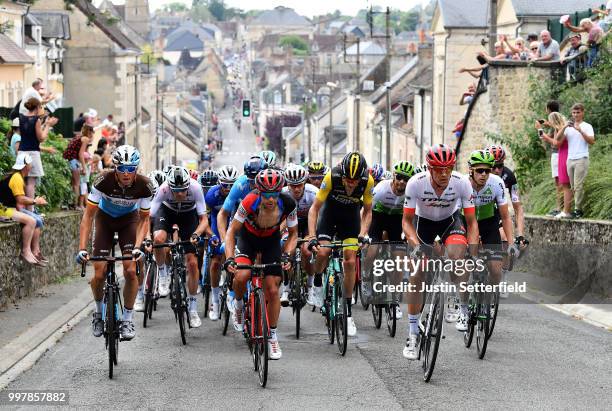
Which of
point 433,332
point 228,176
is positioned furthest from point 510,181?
point 433,332

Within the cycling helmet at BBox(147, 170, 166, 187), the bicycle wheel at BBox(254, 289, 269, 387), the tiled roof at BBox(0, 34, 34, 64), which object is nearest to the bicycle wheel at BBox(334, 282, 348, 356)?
the bicycle wheel at BBox(254, 289, 269, 387)

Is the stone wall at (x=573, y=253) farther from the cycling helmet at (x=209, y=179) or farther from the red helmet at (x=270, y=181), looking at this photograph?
the red helmet at (x=270, y=181)

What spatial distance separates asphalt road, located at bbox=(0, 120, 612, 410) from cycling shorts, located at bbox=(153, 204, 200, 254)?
1.17 meters

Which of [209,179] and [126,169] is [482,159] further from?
[209,179]

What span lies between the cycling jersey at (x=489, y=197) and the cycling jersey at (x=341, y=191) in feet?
3.80

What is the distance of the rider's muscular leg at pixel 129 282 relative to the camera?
11.8 meters

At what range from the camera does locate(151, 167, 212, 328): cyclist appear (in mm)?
13758

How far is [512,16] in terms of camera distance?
44.0 meters

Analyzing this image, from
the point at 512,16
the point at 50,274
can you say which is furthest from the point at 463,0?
the point at 50,274

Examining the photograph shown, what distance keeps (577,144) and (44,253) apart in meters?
8.10

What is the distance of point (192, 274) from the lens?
13984mm

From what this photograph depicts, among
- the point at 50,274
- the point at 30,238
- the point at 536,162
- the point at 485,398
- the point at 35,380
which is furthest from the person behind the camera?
the point at 536,162

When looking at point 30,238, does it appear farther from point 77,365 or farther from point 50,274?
point 77,365

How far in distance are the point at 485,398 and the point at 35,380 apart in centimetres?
397
